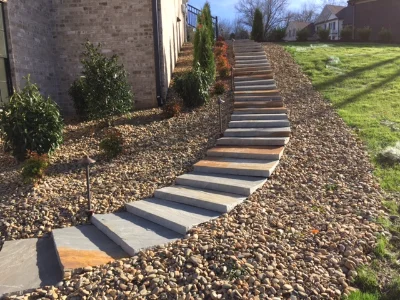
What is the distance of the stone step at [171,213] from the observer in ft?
14.5

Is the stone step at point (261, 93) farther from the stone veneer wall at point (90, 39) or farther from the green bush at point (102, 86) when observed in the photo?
the green bush at point (102, 86)

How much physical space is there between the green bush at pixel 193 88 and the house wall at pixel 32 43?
380 cm

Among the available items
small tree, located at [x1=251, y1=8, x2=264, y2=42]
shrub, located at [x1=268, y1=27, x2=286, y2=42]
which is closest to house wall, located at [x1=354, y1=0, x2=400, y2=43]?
shrub, located at [x1=268, y1=27, x2=286, y2=42]

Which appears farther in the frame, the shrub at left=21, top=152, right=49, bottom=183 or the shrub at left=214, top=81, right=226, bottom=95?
the shrub at left=214, top=81, right=226, bottom=95

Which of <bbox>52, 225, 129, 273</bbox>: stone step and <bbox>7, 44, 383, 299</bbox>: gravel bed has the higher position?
<bbox>7, 44, 383, 299</bbox>: gravel bed

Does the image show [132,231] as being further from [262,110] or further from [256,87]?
[256,87]

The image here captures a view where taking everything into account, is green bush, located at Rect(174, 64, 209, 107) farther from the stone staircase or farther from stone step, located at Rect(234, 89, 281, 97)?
the stone staircase

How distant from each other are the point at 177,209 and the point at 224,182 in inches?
36.0

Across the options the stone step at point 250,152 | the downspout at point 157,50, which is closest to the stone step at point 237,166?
the stone step at point 250,152

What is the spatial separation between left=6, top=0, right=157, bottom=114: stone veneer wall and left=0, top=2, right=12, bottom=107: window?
1.21 meters

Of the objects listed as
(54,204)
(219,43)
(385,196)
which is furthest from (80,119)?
(219,43)

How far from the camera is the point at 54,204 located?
5312 mm

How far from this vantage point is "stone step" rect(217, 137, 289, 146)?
22.0 ft

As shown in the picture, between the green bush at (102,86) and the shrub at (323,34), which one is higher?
the shrub at (323,34)
